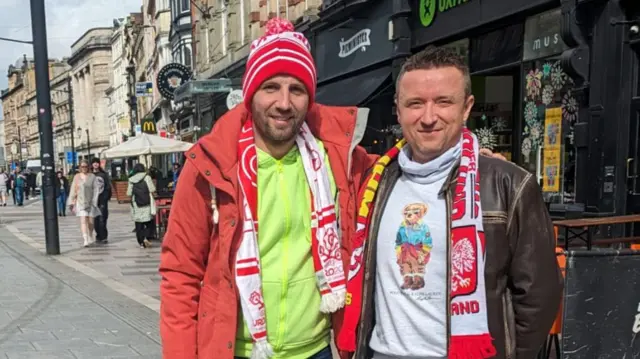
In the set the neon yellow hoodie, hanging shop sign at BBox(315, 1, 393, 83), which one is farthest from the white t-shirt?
hanging shop sign at BBox(315, 1, 393, 83)

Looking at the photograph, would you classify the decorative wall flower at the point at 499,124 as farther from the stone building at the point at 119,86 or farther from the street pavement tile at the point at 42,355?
the stone building at the point at 119,86

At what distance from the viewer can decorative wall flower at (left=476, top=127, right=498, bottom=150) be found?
819 cm

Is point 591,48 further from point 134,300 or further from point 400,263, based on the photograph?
point 134,300

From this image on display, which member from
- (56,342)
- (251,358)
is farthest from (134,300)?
(251,358)

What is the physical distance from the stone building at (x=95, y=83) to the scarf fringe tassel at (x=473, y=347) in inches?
2795

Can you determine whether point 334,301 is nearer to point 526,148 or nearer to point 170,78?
point 526,148

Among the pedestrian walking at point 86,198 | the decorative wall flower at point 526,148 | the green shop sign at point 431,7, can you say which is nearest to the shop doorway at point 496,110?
the decorative wall flower at point 526,148

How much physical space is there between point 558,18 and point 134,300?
6057 mm

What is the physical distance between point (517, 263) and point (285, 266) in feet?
2.66

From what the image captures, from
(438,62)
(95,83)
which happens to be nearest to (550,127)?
(438,62)

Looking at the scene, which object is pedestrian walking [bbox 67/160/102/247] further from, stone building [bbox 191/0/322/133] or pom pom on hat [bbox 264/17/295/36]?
pom pom on hat [bbox 264/17/295/36]

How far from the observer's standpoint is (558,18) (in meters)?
6.74

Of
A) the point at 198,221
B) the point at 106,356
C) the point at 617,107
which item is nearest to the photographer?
the point at 198,221

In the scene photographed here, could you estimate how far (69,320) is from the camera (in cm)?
558
